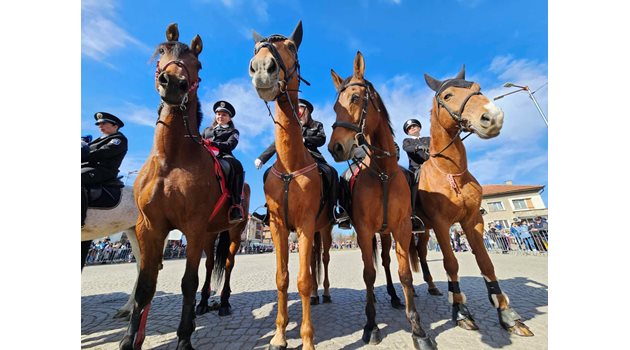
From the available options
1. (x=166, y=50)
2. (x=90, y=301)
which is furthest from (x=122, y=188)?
(x=90, y=301)

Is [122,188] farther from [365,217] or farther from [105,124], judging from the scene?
[365,217]

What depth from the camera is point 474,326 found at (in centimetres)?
375

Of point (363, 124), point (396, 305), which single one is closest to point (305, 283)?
point (363, 124)

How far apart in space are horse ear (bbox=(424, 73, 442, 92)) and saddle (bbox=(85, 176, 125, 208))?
5.86 m

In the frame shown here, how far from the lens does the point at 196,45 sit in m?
3.88

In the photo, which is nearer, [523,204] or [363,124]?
[363,124]

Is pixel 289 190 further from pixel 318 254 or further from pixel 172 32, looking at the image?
pixel 318 254

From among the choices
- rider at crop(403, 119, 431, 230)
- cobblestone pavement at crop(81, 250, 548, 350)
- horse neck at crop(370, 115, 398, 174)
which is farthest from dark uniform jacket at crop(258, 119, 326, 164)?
cobblestone pavement at crop(81, 250, 548, 350)

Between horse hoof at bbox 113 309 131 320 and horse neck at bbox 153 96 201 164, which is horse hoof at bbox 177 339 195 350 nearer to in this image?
horse neck at bbox 153 96 201 164

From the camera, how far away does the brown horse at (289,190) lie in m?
3.23

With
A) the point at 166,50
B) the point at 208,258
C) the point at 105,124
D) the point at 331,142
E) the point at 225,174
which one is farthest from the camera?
the point at 208,258

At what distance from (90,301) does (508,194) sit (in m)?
53.5

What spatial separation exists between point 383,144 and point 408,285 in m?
1.97

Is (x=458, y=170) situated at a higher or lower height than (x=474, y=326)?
higher
